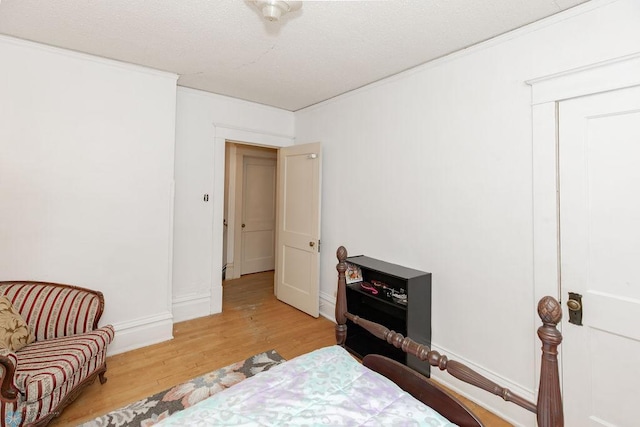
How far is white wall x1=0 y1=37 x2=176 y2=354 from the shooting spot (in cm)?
232

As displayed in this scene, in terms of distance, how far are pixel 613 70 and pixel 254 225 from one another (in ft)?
16.7

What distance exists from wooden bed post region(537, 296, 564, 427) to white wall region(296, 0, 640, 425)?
3.37 ft

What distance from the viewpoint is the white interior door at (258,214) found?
18.1 ft

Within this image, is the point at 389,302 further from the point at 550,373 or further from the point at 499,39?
the point at 499,39

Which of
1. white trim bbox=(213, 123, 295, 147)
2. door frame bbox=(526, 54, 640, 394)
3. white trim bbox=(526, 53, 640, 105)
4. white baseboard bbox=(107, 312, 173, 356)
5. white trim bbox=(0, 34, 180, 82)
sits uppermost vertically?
white trim bbox=(0, 34, 180, 82)

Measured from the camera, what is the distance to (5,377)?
149 centimetres

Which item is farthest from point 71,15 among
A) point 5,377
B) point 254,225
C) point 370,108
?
point 254,225

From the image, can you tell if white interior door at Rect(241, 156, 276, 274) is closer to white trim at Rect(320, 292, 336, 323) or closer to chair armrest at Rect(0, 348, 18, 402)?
white trim at Rect(320, 292, 336, 323)

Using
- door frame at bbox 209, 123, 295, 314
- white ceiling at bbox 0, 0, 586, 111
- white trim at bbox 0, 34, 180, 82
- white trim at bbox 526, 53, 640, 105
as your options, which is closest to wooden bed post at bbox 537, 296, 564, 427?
white trim at bbox 526, 53, 640, 105

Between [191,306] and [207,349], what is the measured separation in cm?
80

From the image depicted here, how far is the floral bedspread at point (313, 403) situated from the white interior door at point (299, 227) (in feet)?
7.24

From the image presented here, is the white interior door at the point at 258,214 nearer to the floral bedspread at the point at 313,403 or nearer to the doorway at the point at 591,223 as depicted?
the floral bedspread at the point at 313,403

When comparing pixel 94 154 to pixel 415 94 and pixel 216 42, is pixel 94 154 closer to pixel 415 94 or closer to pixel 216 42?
pixel 216 42

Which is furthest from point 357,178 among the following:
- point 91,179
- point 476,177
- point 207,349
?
point 91,179
